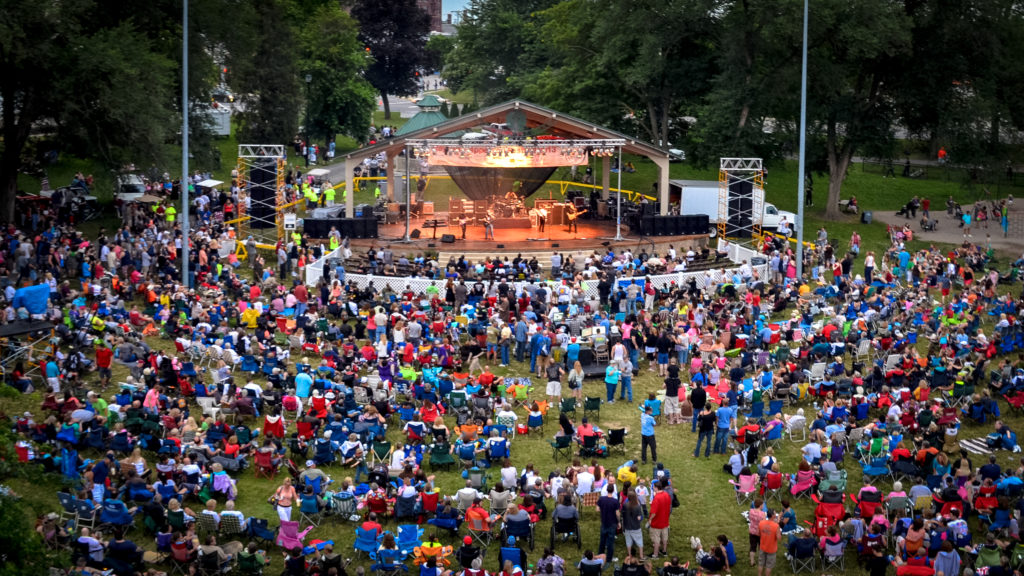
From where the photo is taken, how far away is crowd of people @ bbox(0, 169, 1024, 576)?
1819 centimetres

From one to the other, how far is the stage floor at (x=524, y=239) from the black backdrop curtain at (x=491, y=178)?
64.7 inches

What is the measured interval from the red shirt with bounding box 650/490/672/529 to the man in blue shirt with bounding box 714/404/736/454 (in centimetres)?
429

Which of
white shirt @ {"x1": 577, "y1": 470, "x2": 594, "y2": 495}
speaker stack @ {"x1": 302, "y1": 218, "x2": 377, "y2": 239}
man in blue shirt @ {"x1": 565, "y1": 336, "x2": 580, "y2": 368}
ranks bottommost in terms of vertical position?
white shirt @ {"x1": 577, "y1": 470, "x2": 594, "y2": 495}

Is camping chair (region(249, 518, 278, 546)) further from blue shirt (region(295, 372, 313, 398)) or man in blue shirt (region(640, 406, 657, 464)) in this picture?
man in blue shirt (region(640, 406, 657, 464))

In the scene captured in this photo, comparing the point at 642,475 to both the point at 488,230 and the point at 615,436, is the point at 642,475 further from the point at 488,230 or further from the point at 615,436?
the point at 488,230

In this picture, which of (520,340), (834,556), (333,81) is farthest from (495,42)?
(834,556)

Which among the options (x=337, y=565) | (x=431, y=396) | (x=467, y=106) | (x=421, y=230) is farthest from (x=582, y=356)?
(x=467, y=106)

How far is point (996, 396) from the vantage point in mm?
26562

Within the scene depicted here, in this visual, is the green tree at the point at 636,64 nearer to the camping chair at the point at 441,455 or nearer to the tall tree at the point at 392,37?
the tall tree at the point at 392,37

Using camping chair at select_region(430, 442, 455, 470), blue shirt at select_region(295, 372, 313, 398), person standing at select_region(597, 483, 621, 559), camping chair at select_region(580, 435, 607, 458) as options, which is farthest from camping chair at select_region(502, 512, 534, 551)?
blue shirt at select_region(295, 372, 313, 398)

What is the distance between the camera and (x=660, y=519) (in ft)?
60.5

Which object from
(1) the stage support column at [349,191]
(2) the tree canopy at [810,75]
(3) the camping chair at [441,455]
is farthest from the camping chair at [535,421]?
(2) the tree canopy at [810,75]

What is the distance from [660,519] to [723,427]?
452 centimetres

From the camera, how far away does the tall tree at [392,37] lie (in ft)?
268
